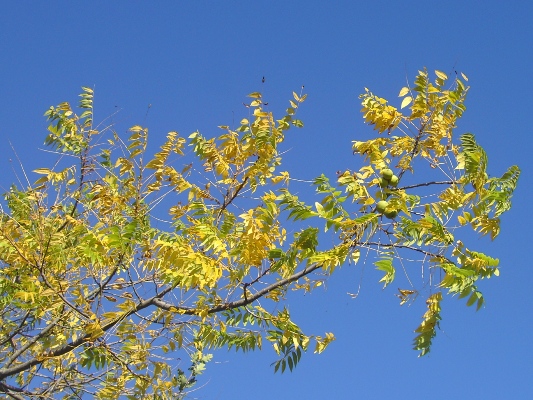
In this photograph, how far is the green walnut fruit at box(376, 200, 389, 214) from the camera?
3.87 meters

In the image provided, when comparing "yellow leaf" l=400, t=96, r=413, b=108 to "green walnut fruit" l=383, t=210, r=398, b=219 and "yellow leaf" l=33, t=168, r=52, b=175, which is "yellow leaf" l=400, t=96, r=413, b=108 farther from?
"yellow leaf" l=33, t=168, r=52, b=175

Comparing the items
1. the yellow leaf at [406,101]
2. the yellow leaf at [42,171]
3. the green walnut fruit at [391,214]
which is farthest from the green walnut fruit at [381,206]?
the yellow leaf at [42,171]

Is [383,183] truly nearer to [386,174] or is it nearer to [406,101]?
[386,174]

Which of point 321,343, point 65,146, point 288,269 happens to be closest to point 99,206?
point 65,146

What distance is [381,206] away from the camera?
3.88 metres

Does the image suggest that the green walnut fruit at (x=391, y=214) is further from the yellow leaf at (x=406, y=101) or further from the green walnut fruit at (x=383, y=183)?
the yellow leaf at (x=406, y=101)

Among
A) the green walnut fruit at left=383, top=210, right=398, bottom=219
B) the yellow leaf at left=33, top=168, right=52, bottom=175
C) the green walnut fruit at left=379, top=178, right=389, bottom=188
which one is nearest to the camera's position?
the green walnut fruit at left=383, top=210, right=398, bottom=219

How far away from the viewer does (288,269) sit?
4301mm

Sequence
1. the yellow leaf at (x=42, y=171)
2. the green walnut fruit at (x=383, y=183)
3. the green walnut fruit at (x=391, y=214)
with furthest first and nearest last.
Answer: the yellow leaf at (x=42, y=171) < the green walnut fruit at (x=383, y=183) < the green walnut fruit at (x=391, y=214)

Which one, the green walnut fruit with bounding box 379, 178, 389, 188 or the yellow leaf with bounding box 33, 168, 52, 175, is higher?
the yellow leaf with bounding box 33, 168, 52, 175

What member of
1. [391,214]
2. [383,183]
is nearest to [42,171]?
[383,183]

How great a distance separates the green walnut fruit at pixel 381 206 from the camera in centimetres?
387

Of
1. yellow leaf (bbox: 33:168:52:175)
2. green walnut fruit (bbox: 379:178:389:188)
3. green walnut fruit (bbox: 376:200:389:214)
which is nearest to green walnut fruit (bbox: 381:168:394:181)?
green walnut fruit (bbox: 379:178:389:188)

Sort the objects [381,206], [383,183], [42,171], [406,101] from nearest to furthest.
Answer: [381,206]
[383,183]
[406,101]
[42,171]
